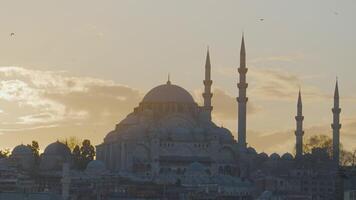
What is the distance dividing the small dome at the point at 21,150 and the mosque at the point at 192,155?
71mm

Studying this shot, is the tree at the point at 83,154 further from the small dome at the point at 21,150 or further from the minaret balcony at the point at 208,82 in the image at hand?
the minaret balcony at the point at 208,82

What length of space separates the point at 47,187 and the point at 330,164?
2028 centimetres

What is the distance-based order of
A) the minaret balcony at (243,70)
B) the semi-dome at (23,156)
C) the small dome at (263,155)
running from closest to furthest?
the minaret balcony at (243,70) → the semi-dome at (23,156) → the small dome at (263,155)

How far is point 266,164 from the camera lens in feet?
369

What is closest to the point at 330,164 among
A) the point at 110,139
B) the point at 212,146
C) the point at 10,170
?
the point at 212,146

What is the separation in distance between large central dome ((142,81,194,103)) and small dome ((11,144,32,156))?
927 cm

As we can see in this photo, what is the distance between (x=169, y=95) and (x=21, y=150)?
1134 centimetres

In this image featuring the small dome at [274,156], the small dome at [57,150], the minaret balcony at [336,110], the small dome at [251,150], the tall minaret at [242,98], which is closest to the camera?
the tall minaret at [242,98]

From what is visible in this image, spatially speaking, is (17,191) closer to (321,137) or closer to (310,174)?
(310,174)

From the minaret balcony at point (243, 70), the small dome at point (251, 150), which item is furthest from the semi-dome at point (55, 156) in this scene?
the minaret balcony at point (243, 70)

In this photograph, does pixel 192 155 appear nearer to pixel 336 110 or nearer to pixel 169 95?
pixel 169 95

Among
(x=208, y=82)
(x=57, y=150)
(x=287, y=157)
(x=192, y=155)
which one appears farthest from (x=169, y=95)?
(x=287, y=157)

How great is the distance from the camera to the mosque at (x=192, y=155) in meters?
103

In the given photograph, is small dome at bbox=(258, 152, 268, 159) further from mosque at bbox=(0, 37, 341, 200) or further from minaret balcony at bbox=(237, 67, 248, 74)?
minaret balcony at bbox=(237, 67, 248, 74)
